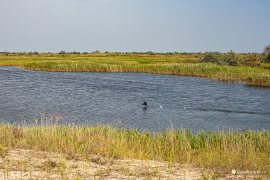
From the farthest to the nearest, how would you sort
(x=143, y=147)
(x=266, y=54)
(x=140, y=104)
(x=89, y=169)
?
(x=266, y=54) < (x=140, y=104) < (x=143, y=147) < (x=89, y=169)

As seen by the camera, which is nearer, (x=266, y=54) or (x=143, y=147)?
(x=143, y=147)

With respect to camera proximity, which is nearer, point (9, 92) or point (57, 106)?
point (57, 106)

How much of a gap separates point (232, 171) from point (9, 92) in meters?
30.6

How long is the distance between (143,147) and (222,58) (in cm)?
6194

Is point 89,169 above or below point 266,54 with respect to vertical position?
below

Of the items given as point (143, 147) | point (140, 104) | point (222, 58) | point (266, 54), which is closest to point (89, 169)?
point (143, 147)

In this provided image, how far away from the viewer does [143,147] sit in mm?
12180

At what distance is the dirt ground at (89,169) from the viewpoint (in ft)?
27.5

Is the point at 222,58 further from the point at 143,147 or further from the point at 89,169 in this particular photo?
the point at 89,169

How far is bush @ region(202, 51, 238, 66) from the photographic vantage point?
69.9 metres

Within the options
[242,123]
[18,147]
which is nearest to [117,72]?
[242,123]

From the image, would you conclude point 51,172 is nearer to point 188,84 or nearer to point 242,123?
point 242,123

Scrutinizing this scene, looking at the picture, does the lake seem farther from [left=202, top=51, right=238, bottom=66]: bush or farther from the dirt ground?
[left=202, top=51, right=238, bottom=66]: bush

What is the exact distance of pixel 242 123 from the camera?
80.0ft
